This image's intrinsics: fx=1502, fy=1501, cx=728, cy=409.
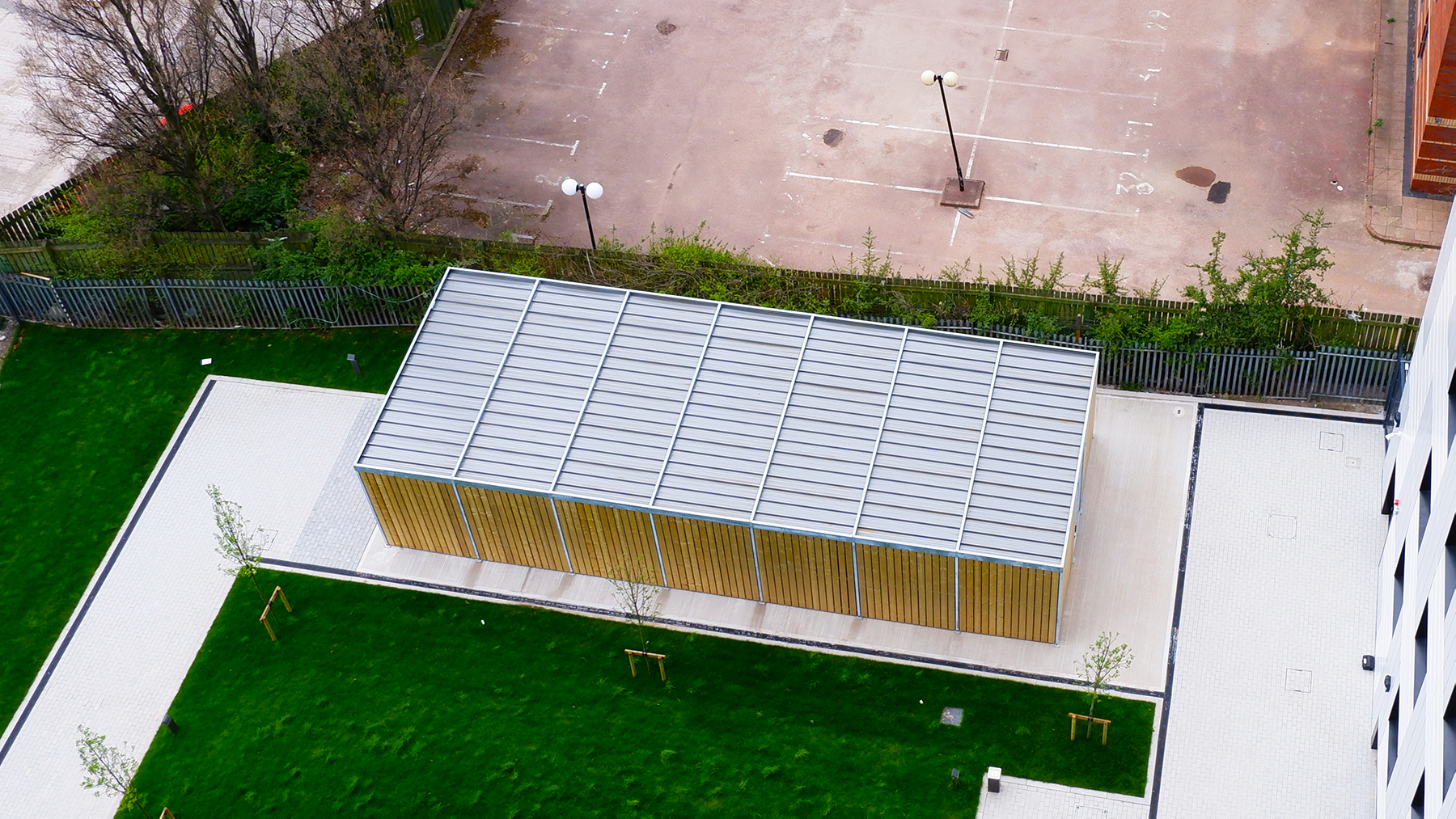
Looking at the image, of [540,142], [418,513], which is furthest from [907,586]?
[540,142]

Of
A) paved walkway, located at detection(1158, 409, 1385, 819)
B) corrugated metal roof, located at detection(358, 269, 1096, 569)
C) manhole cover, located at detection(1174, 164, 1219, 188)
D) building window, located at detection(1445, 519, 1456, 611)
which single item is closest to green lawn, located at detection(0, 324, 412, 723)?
corrugated metal roof, located at detection(358, 269, 1096, 569)

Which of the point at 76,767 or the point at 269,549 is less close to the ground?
the point at 269,549

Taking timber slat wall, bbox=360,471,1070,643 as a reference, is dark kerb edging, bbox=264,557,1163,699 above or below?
below

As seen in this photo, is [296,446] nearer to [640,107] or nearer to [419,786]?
[419,786]

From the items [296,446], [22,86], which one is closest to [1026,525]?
[296,446]

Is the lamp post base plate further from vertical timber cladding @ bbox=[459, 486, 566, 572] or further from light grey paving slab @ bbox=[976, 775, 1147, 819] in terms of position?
light grey paving slab @ bbox=[976, 775, 1147, 819]

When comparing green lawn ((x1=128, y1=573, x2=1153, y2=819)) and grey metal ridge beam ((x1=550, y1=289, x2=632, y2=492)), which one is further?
grey metal ridge beam ((x1=550, y1=289, x2=632, y2=492))

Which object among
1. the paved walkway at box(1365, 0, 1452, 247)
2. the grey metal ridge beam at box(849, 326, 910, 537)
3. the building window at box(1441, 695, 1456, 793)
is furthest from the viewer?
the paved walkway at box(1365, 0, 1452, 247)
